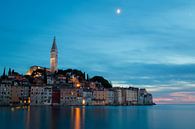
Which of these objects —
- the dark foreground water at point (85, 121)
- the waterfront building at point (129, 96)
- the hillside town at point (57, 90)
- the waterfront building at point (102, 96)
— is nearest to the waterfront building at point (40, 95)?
the hillside town at point (57, 90)

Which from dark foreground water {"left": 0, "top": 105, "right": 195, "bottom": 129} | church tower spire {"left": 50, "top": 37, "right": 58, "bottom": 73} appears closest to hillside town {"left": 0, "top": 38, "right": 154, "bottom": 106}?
church tower spire {"left": 50, "top": 37, "right": 58, "bottom": 73}

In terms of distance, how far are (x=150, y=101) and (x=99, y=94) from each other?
59.9 m

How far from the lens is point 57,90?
4013 inches

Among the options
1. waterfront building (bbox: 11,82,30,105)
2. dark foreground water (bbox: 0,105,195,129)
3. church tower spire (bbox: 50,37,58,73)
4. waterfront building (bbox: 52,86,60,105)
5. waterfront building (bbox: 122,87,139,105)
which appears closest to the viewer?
dark foreground water (bbox: 0,105,195,129)

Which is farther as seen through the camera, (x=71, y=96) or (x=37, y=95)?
(x=71, y=96)

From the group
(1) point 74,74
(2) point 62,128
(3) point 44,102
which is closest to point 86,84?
(1) point 74,74

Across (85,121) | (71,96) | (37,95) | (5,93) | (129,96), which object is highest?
(5,93)

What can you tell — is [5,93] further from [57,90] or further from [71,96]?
[71,96]

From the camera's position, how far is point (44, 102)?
97812 mm

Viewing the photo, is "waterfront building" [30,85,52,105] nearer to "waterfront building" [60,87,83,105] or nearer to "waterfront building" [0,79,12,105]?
"waterfront building" [60,87,83,105]

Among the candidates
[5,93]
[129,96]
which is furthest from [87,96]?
[5,93]

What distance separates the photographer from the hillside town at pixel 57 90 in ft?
302

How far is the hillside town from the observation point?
92.1 meters

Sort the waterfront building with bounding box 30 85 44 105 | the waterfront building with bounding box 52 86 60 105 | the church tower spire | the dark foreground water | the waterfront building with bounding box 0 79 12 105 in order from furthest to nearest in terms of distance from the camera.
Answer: the church tower spire → the waterfront building with bounding box 52 86 60 105 → the waterfront building with bounding box 30 85 44 105 → the waterfront building with bounding box 0 79 12 105 → the dark foreground water
